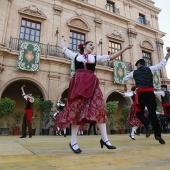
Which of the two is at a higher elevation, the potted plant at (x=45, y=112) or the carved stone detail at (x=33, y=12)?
the carved stone detail at (x=33, y=12)

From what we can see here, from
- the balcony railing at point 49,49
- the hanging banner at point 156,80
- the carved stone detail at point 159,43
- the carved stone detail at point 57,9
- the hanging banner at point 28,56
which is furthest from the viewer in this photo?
the carved stone detail at point 159,43

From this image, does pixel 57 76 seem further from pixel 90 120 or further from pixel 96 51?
pixel 90 120

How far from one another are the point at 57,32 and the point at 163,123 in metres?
9.51

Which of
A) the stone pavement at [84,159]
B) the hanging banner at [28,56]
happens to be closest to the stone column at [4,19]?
the hanging banner at [28,56]

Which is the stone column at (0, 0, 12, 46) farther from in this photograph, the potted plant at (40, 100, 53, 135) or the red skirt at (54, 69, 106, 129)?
the red skirt at (54, 69, 106, 129)

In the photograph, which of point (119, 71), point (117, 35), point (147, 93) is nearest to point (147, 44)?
point (117, 35)

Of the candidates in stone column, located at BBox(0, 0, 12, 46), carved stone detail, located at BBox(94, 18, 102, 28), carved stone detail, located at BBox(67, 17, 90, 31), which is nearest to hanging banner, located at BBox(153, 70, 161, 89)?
carved stone detail, located at BBox(94, 18, 102, 28)

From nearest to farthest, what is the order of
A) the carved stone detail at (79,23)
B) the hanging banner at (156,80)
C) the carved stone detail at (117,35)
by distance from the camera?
the carved stone detail at (79,23), the carved stone detail at (117,35), the hanging banner at (156,80)

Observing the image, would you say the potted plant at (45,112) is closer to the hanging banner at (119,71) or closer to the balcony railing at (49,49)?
the balcony railing at (49,49)

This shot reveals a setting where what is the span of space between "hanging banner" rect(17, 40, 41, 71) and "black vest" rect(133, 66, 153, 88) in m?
7.40

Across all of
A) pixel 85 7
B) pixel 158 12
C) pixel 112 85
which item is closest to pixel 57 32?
pixel 85 7

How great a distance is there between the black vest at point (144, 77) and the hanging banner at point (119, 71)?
350 inches

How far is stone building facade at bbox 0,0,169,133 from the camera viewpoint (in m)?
9.94

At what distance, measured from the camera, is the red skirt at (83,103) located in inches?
84.2
